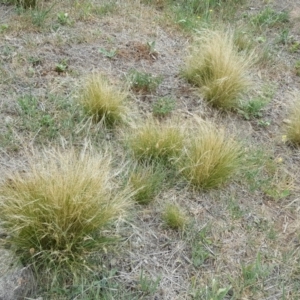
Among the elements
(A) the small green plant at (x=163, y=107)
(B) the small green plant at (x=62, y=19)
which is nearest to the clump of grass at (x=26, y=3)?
(B) the small green plant at (x=62, y=19)

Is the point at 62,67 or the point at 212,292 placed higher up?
the point at 62,67

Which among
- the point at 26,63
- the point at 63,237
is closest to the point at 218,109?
the point at 26,63

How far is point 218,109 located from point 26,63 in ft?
5.04

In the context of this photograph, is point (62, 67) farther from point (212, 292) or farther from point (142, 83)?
point (212, 292)

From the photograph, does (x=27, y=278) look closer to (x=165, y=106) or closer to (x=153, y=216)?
(x=153, y=216)

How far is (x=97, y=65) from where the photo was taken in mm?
3838

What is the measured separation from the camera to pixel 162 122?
331 centimetres

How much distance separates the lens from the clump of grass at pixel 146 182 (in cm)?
268

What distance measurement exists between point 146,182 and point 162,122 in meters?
0.72

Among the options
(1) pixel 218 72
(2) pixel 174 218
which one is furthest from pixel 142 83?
(2) pixel 174 218

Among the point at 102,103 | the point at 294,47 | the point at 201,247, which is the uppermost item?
the point at 102,103

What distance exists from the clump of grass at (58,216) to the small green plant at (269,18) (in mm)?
3451

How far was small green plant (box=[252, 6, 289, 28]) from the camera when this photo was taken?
508 centimetres

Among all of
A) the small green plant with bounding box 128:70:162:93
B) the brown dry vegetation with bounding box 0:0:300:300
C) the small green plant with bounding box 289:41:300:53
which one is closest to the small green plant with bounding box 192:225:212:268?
the brown dry vegetation with bounding box 0:0:300:300
